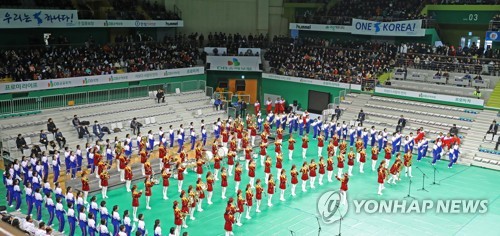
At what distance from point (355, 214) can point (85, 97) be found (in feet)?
63.4

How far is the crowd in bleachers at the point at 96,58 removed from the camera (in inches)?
A: 1168

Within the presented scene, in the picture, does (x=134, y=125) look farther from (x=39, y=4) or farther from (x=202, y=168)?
(x=39, y=4)

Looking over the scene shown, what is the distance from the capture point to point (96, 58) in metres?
33.5

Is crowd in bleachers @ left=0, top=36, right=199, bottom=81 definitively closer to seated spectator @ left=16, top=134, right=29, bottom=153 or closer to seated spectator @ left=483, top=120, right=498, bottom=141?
seated spectator @ left=16, top=134, right=29, bottom=153

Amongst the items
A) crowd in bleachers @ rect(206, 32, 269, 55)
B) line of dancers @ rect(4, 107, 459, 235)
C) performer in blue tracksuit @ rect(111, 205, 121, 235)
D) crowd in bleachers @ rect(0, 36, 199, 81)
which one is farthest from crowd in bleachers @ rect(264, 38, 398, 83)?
performer in blue tracksuit @ rect(111, 205, 121, 235)

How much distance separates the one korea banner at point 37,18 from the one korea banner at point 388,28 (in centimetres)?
2146

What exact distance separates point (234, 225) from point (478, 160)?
1615cm

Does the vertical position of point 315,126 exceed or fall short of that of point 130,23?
it falls short

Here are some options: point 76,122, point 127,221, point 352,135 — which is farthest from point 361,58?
point 127,221

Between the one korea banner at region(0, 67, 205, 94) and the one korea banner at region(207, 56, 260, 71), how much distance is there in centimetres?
153

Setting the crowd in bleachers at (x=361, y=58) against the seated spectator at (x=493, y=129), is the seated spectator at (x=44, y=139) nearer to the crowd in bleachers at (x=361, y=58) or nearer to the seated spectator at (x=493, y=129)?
the crowd in bleachers at (x=361, y=58)

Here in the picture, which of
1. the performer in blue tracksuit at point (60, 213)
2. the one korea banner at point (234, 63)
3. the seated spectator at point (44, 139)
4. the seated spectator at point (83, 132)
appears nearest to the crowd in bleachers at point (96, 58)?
the one korea banner at point (234, 63)

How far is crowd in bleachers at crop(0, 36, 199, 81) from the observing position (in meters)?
29.7

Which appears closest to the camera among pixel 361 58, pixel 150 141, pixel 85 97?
pixel 150 141
